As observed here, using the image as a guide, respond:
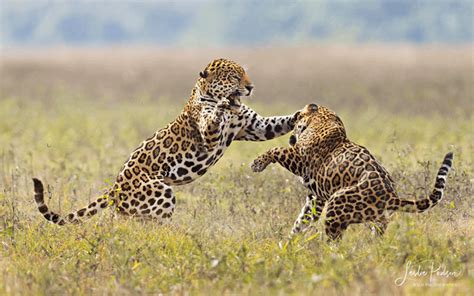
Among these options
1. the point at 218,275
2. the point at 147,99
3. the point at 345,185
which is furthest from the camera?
the point at 147,99

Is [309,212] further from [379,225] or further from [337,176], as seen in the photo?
[379,225]

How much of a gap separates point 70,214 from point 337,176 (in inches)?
114

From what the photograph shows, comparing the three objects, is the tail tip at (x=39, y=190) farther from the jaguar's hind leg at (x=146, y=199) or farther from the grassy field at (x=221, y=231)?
the jaguar's hind leg at (x=146, y=199)

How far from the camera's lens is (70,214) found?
895cm

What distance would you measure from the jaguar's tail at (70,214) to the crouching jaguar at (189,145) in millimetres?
11

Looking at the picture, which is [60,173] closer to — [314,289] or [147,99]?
[314,289]

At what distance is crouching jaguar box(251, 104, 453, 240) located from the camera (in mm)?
8125

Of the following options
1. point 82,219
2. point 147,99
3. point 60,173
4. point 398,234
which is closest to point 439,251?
point 398,234

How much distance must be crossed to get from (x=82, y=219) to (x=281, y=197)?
329 cm

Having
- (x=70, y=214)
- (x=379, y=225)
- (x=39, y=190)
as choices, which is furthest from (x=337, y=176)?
(x=39, y=190)

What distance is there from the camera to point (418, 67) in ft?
127

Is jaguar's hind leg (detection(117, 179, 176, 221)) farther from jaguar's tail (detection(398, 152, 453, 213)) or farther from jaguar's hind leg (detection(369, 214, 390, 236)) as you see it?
jaguar's tail (detection(398, 152, 453, 213))

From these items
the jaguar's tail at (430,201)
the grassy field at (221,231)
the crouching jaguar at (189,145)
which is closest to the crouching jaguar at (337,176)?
the jaguar's tail at (430,201)

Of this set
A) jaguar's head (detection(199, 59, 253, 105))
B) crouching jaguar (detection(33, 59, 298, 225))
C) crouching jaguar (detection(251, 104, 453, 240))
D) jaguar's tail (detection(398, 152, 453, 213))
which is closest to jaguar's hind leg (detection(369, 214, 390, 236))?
crouching jaguar (detection(251, 104, 453, 240))
